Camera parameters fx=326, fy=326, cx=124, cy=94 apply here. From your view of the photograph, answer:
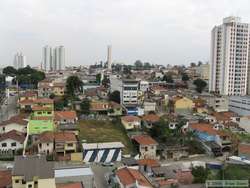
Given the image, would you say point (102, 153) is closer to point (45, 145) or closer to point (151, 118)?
point (45, 145)

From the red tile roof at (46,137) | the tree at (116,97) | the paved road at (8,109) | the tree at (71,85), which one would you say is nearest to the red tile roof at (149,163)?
the red tile roof at (46,137)

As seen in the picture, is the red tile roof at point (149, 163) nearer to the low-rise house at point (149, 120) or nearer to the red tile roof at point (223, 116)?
the low-rise house at point (149, 120)

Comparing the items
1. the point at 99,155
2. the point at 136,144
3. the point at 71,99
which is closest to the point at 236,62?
the point at 71,99

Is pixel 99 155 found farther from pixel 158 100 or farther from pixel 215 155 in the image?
pixel 158 100

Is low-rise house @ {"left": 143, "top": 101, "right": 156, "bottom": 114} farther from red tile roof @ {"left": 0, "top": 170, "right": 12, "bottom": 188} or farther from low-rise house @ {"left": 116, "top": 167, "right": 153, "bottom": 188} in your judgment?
red tile roof @ {"left": 0, "top": 170, "right": 12, "bottom": 188}

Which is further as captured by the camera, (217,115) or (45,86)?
(45,86)

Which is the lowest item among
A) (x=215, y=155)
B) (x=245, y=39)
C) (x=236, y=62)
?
(x=215, y=155)

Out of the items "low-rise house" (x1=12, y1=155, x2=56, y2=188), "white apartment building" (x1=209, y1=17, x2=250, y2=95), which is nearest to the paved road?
"low-rise house" (x1=12, y1=155, x2=56, y2=188)
